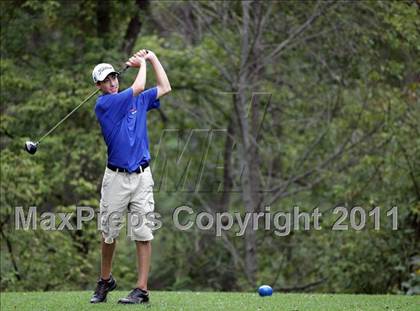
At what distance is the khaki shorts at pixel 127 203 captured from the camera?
7.79 metres

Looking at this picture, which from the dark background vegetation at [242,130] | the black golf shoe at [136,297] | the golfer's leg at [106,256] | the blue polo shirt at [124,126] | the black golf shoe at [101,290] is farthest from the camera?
the dark background vegetation at [242,130]

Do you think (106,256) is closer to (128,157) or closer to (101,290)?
(101,290)

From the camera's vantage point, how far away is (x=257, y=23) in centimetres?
1702

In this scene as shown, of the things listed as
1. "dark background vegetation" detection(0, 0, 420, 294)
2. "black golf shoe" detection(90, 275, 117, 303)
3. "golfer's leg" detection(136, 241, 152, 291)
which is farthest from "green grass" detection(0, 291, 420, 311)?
"dark background vegetation" detection(0, 0, 420, 294)

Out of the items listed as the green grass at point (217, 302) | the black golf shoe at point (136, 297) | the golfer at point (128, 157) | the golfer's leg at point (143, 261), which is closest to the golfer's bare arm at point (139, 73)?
the golfer at point (128, 157)

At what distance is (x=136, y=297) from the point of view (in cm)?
798

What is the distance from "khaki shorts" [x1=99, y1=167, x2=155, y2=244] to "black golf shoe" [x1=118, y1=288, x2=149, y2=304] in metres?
0.53

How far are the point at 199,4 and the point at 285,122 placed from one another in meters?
3.40

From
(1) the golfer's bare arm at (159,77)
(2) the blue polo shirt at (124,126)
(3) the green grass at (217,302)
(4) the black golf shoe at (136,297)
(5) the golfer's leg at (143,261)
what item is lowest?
(3) the green grass at (217,302)

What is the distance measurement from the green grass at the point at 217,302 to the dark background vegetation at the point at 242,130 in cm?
523

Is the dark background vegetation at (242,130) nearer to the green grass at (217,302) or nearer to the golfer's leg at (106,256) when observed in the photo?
the green grass at (217,302)

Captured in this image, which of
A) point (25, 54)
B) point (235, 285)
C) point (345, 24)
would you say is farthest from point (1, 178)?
point (345, 24)

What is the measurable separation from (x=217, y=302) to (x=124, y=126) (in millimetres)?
2138

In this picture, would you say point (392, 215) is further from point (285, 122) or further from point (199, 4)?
point (199, 4)
